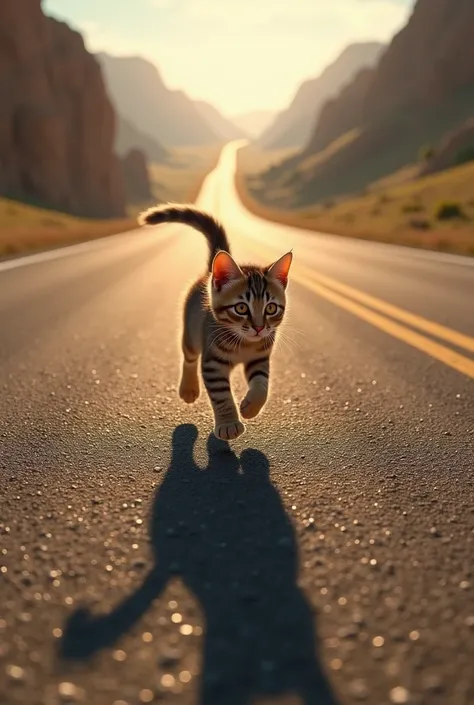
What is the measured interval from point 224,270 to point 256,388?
61 centimetres

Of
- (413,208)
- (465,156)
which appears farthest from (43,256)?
(465,156)

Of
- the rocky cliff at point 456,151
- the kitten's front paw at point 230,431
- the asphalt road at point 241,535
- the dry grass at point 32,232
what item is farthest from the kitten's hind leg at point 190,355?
the rocky cliff at point 456,151

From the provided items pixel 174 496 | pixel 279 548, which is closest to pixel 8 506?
pixel 174 496

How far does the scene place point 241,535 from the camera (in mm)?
2258

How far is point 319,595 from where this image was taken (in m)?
1.88

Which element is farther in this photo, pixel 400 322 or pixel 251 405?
pixel 400 322

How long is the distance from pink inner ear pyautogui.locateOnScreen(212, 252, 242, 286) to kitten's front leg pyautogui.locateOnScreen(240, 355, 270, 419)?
0.46 meters

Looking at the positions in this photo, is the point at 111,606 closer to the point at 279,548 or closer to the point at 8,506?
the point at 279,548

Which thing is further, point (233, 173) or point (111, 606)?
point (233, 173)

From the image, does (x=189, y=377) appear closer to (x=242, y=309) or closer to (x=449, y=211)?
(x=242, y=309)

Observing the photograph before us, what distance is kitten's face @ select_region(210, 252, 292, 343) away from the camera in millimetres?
3277

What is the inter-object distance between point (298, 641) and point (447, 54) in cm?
10492

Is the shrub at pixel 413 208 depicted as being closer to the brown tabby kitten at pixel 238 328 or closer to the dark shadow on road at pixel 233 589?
the brown tabby kitten at pixel 238 328

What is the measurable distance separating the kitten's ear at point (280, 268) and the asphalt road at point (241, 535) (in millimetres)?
770
